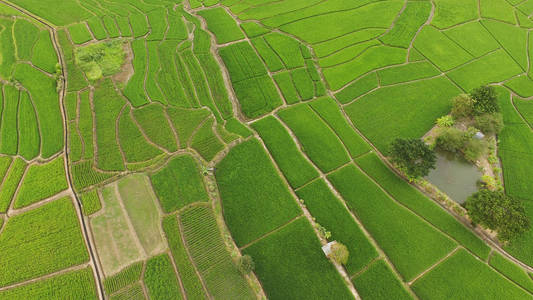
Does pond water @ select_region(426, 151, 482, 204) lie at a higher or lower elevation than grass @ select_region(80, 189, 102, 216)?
lower

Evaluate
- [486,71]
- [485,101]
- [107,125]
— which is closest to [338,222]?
[485,101]

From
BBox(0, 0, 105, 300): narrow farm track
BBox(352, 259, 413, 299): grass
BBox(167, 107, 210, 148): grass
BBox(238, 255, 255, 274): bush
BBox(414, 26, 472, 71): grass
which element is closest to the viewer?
BBox(0, 0, 105, 300): narrow farm track

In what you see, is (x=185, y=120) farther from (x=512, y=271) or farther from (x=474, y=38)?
(x=474, y=38)

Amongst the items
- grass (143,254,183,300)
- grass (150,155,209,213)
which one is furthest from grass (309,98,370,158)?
A: grass (143,254,183,300)

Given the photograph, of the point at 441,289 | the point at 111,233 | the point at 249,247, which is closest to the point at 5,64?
the point at 111,233

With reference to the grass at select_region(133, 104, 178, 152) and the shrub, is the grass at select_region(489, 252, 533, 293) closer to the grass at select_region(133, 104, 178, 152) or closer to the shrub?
the shrub

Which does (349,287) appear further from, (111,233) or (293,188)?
(111,233)
